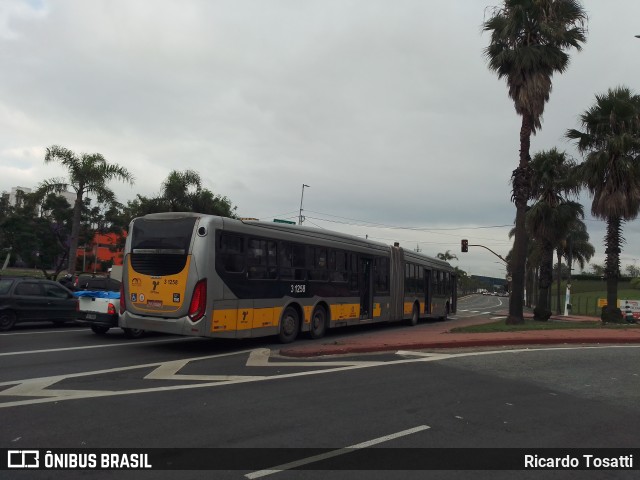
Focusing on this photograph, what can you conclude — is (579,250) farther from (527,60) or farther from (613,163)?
(527,60)

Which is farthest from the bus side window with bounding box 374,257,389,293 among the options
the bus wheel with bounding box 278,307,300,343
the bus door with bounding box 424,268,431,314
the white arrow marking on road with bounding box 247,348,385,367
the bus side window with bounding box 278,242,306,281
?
the white arrow marking on road with bounding box 247,348,385,367

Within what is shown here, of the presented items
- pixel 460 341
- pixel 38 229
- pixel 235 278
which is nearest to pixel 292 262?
pixel 235 278

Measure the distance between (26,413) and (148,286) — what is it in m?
5.57

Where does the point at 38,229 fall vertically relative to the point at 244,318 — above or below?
above

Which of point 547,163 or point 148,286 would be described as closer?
point 148,286

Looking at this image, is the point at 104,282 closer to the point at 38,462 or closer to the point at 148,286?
the point at 148,286

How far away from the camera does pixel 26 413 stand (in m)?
6.44

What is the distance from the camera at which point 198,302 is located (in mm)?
11164

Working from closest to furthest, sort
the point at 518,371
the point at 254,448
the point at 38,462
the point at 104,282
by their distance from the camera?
1. the point at 38,462
2. the point at 254,448
3. the point at 518,371
4. the point at 104,282

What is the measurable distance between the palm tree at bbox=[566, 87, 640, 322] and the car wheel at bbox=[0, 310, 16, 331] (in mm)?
22800

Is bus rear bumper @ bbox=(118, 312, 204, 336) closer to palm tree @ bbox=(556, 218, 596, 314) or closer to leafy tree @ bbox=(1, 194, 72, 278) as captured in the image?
leafy tree @ bbox=(1, 194, 72, 278)

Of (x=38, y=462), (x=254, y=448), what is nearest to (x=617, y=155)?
(x=254, y=448)

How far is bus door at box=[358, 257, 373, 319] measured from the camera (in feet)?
57.5

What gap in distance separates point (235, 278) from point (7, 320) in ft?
26.3
